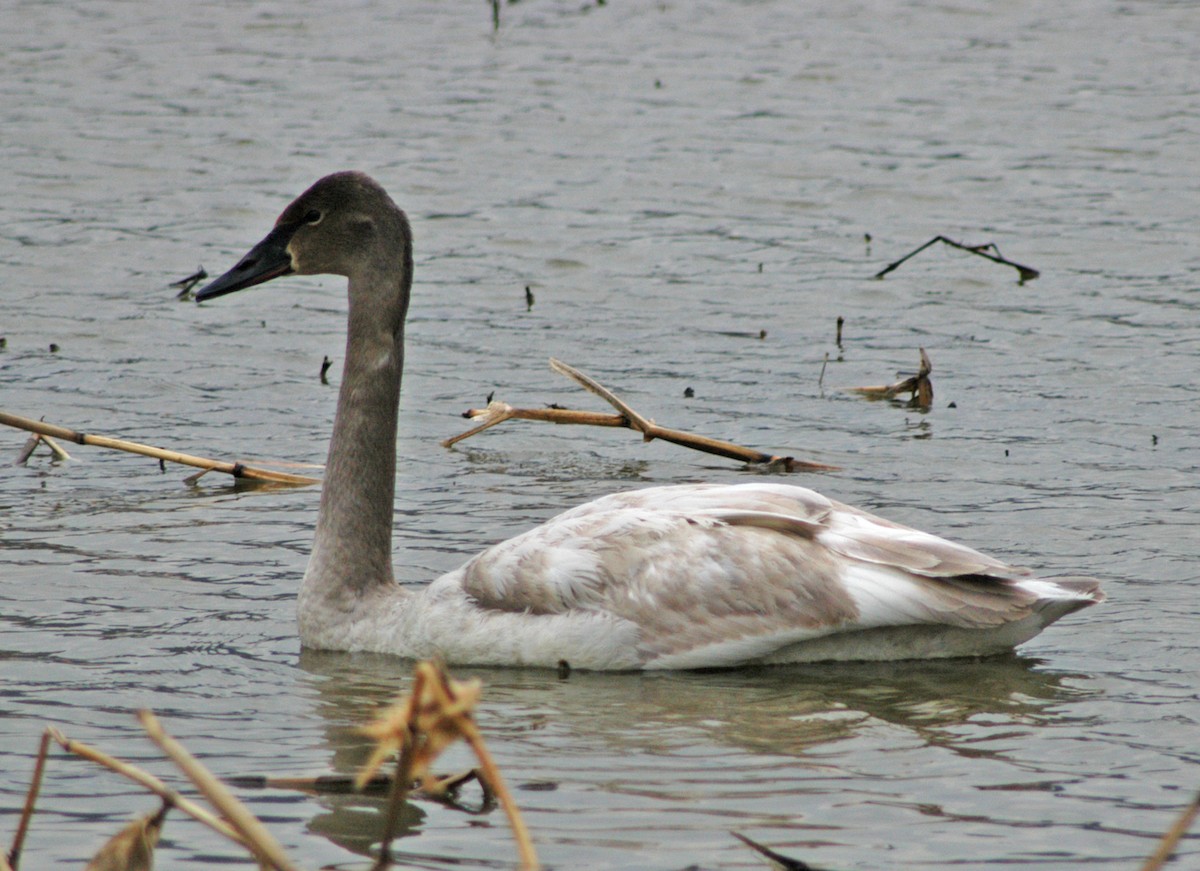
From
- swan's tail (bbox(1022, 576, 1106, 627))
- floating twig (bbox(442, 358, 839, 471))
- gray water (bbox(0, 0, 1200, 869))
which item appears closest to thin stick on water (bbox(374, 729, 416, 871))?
gray water (bbox(0, 0, 1200, 869))

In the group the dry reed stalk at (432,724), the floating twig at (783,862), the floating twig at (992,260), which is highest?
the dry reed stalk at (432,724)

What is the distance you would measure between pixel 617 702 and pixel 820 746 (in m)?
0.85

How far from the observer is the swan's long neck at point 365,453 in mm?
8000

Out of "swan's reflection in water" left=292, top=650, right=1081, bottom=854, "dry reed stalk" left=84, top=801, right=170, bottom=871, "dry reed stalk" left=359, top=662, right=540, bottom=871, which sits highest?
"dry reed stalk" left=359, top=662, right=540, bottom=871

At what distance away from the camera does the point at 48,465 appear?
1041 centimetres

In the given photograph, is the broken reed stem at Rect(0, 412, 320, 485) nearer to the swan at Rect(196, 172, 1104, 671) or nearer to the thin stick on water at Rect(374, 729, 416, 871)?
the swan at Rect(196, 172, 1104, 671)

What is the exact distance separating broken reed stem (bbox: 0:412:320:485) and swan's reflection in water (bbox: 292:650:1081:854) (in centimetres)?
221

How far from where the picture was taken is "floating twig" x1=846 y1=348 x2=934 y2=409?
36.9 feet

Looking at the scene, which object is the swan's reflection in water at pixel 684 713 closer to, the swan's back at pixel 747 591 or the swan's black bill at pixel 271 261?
the swan's back at pixel 747 591

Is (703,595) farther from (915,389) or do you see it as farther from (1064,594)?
(915,389)

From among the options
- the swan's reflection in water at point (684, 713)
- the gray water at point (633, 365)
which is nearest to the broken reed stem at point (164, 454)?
the gray water at point (633, 365)

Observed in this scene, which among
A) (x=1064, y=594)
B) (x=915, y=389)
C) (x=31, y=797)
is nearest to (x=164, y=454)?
(x=915, y=389)

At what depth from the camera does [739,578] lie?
7.44 metres

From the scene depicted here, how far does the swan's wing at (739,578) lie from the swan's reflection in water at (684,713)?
0.22m
